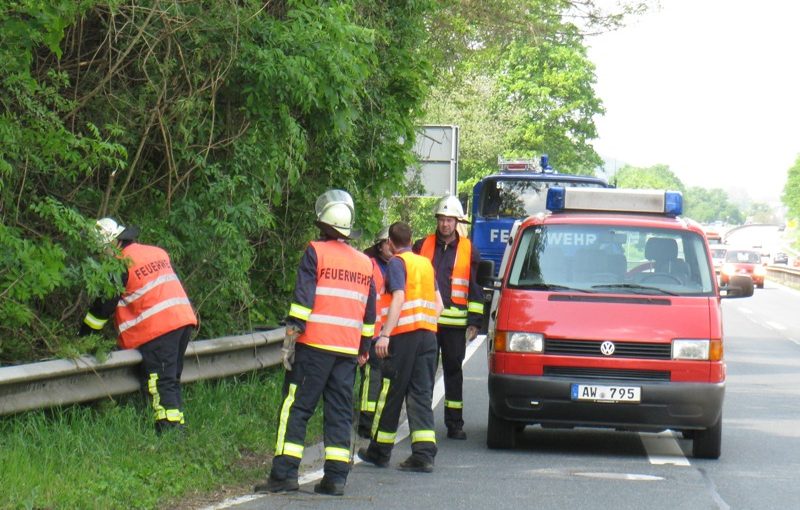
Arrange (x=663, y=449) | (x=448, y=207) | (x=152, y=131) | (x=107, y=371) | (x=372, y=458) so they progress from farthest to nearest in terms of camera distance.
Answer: (x=448, y=207), (x=663, y=449), (x=152, y=131), (x=372, y=458), (x=107, y=371)

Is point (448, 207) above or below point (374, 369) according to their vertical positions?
above

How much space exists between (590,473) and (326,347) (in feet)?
7.88

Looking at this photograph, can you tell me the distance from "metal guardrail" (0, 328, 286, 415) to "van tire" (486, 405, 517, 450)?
2.09m

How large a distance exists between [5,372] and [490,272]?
468 centimetres

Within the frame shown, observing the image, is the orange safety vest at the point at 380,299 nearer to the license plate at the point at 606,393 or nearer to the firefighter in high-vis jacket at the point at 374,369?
the firefighter in high-vis jacket at the point at 374,369

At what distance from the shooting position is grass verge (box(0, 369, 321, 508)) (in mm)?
7574

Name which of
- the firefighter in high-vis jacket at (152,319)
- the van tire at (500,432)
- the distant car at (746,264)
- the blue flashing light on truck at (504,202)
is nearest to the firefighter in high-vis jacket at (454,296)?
the van tire at (500,432)

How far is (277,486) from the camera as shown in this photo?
8664mm

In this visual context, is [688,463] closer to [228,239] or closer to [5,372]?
[228,239]

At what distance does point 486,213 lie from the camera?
26.5 m

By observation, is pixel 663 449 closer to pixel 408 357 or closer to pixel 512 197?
pixel 408 357

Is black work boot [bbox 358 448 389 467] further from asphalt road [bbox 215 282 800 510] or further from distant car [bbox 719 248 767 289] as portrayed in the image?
distant car [bbox 719 248 767 289]

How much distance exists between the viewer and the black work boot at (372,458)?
10.3 m

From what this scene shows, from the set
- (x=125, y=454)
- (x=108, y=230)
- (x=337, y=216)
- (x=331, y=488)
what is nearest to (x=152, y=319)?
(x=108, y=230)
